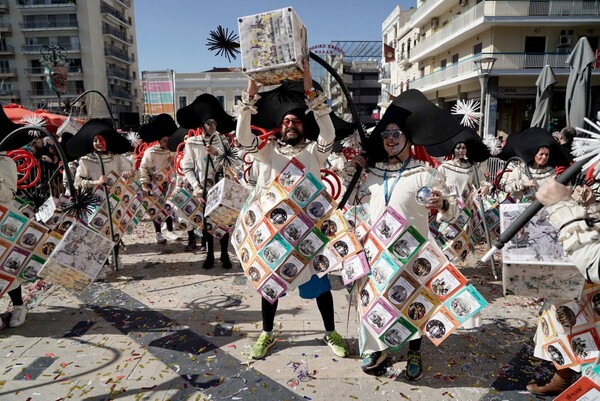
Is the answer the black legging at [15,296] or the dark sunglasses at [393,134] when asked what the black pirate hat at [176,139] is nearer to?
the black legging at [15,296]

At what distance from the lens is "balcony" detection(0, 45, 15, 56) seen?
141ft

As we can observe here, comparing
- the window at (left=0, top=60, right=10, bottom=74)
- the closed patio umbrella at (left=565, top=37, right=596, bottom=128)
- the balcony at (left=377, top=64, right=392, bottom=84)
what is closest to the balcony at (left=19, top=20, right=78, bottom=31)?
the window at (left=0, top=60, right=10, bottom=74)

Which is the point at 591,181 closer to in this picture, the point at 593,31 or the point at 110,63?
the point at 593,31

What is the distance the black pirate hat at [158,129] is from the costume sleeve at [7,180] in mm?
3061

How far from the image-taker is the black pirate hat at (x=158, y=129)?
266 inches

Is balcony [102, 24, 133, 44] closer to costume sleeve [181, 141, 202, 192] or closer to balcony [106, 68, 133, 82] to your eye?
balcony [106, 68, 133, 82]

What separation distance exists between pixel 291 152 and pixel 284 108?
0.37 m

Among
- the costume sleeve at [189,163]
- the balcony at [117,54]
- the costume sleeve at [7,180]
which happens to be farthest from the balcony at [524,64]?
the balcony at [117,54]

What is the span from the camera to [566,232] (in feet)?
6.07

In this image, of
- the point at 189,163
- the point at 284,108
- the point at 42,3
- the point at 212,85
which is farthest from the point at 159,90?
the point at 42,3

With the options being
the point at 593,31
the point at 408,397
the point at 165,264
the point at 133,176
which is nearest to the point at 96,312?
the point at 165,264

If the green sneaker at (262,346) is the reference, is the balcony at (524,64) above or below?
above

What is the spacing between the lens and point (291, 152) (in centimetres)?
325

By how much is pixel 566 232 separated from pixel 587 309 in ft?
3.26
